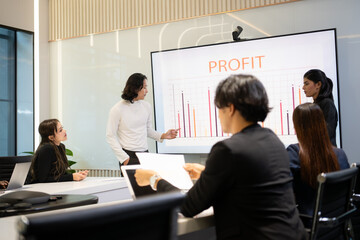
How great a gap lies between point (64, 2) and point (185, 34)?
2258mm

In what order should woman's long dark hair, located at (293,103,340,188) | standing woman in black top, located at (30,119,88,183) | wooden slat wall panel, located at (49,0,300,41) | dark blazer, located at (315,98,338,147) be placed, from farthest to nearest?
wooden slat wall panel, located at (49,0,300,41)
dark blazer, located at (315,98,338,147)
standing woman in black top, located at (30,119,88,183)
woman's long dark hair, located at (293,103,340,188)

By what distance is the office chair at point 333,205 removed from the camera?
5.13 feet

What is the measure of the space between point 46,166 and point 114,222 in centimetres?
246

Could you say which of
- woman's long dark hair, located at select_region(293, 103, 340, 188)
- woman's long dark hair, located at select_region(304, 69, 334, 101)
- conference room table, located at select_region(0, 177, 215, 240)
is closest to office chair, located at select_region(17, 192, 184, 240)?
conference room table, located at select_region(0, 177, 215, 240)

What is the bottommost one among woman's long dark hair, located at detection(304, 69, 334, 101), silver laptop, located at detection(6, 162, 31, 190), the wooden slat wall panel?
silver laptop, located at detection(6, 162, 31, 190)

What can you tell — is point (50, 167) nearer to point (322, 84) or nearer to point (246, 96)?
point (246, 96)

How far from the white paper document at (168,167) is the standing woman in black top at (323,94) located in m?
1.94

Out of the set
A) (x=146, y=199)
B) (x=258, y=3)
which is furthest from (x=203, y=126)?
(x=146, y=199)

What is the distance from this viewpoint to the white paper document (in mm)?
1813

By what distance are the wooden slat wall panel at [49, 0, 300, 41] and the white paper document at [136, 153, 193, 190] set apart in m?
3.35

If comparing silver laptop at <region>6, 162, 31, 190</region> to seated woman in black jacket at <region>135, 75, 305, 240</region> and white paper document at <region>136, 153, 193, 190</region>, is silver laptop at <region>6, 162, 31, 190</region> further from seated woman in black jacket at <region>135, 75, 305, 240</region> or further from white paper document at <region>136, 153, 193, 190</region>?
seated woman in black jacket at <region>135, 75, 305, 240</region>

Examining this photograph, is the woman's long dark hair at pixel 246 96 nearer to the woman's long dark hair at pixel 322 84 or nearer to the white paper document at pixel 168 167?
the white paper document at pixel 168 167

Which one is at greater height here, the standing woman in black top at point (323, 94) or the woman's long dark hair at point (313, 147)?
the standing woman in black top at point (323, 94)

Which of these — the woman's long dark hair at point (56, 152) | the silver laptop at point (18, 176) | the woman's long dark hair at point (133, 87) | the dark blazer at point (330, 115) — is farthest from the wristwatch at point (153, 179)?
the woman's long dark hair at point (133, 87)
